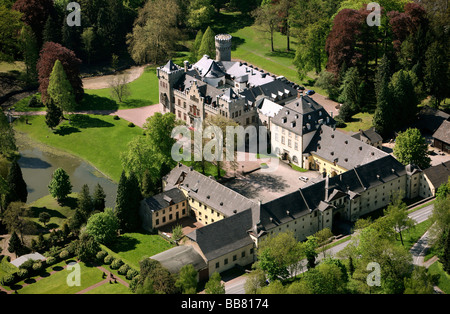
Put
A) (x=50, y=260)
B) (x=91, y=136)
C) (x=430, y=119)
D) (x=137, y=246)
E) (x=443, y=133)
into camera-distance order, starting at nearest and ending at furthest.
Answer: (x=50, y=260)
(x=137, y=246)
(x=443, y=133)
(x=430, y=119)
(x=91, y=136)

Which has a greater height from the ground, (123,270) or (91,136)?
(91,136)

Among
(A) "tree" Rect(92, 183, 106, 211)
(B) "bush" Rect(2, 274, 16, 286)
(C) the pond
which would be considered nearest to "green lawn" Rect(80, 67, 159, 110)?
(C) the pond

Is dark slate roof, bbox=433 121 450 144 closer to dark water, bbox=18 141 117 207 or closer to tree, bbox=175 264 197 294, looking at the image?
tree, bbox=175 264 197 294

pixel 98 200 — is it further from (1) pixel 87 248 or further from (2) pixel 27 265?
(2) pixel 27 265

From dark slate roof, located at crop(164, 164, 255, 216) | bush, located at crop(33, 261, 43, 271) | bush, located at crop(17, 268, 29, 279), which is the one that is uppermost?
dark slate roof, located at crop(164, 164, 255, 216)

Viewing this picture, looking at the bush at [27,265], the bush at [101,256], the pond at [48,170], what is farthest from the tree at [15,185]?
the bush at [101,256]

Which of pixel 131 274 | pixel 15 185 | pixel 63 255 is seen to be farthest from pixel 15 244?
pixel 131 274

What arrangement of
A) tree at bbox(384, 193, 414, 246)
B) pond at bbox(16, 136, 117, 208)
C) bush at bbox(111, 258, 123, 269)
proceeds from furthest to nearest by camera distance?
1. pond at bbox(16, 136, 117, 208)
2. bush at bbox(111, 258, 123, 269)
3. tree at bbox(384, 193, 414, 246)

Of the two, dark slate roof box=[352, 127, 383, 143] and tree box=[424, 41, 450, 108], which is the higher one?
tree box=[424, 41, 450, 108]
